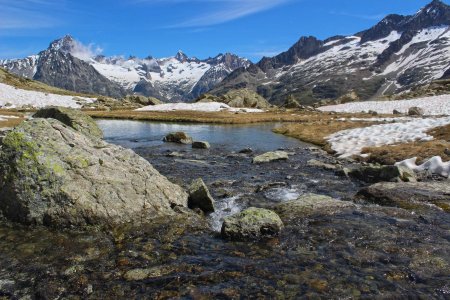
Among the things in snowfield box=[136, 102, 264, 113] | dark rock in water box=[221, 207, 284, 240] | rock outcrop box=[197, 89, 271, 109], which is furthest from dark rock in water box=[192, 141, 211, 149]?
rock outcrop box=[197, 89, 271, 109]

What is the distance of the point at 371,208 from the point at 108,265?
12.0 metres

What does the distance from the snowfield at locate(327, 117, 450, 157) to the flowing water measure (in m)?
22.6

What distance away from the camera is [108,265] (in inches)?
476

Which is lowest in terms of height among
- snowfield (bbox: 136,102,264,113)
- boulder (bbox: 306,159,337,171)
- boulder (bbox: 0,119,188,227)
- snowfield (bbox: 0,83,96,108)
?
boulder (bbox: 306,159,337,171)

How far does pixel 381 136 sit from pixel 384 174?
18.8m

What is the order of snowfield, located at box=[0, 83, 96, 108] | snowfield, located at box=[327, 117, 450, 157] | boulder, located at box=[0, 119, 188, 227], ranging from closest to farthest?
boulder, located at box=[0, 119, 188, 227] < snowfield, located at box=[327, 117, 450, 157] < snowfield, located at box=[0, 83, 96, 108]

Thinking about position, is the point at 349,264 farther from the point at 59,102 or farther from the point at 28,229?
the point at 59,102

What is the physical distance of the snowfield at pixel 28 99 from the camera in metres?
124

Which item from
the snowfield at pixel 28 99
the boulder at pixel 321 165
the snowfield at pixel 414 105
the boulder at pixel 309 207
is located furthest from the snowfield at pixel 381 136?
the snowfield at pixel 28 99

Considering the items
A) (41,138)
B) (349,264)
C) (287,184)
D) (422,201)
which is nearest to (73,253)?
(41,138)

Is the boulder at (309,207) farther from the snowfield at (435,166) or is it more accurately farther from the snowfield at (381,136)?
the snowfield at (381,136)

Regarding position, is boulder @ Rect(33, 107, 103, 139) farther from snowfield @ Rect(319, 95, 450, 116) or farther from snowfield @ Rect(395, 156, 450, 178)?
snowfield @ Rect(319, 95, 450, 116)

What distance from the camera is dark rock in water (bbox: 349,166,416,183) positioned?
77.2ft

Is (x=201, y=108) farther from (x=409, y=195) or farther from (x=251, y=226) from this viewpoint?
(x=251, y=226)
